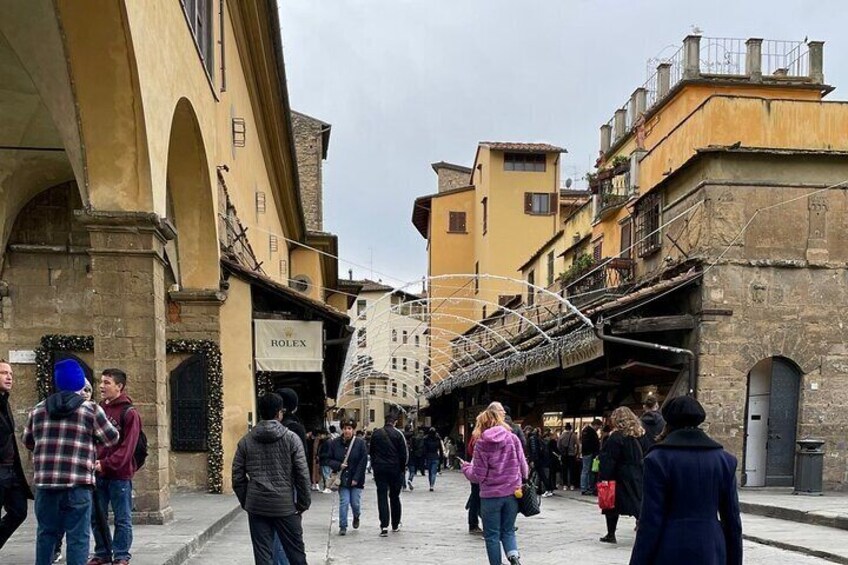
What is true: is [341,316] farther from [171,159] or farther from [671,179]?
[671,179]

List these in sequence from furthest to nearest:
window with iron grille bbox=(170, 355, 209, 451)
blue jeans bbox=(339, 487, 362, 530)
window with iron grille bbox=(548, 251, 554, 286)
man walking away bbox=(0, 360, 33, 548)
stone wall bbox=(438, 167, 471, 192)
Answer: stone wall bbox=(438, 167, 471, 192)
window with iron grille bbox=(548, 251, 554, 286)
window with iron grille bbox=(170, 355, 209, 451)
blue jeans bbox=(339, 487, 362, 530)
man walking away bbox=(0, 360, 33, 548)

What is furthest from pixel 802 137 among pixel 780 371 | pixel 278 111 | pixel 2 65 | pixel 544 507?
pixel 2 65

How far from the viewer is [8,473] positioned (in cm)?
658

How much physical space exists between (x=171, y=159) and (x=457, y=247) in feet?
147

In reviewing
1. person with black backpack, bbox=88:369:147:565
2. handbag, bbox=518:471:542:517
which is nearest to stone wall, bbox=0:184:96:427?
person with black backpack, bbox=88:369:147:565

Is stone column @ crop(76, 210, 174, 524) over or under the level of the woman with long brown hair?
over

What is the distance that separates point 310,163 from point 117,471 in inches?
1407

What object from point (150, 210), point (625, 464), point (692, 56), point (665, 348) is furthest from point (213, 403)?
point (692, 56)

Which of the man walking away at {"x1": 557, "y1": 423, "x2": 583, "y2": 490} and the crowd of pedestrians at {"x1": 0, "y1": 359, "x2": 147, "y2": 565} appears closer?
the crowd of pedestrians at {"x1": 0, "y1": 359, "x2": 147, "y2": 565}

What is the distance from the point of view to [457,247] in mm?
57188

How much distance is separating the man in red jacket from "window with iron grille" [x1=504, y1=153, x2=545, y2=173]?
44145 millimetres

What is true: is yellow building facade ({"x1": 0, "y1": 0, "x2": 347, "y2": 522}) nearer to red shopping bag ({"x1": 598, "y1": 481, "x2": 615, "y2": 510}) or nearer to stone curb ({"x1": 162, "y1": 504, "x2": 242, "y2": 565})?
stone curb ({"x1": 162, "y1": 504, "x2": 242, "y2": 565})

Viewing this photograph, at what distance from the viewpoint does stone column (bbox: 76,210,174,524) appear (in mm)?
9406

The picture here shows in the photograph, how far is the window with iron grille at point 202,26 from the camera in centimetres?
1250
